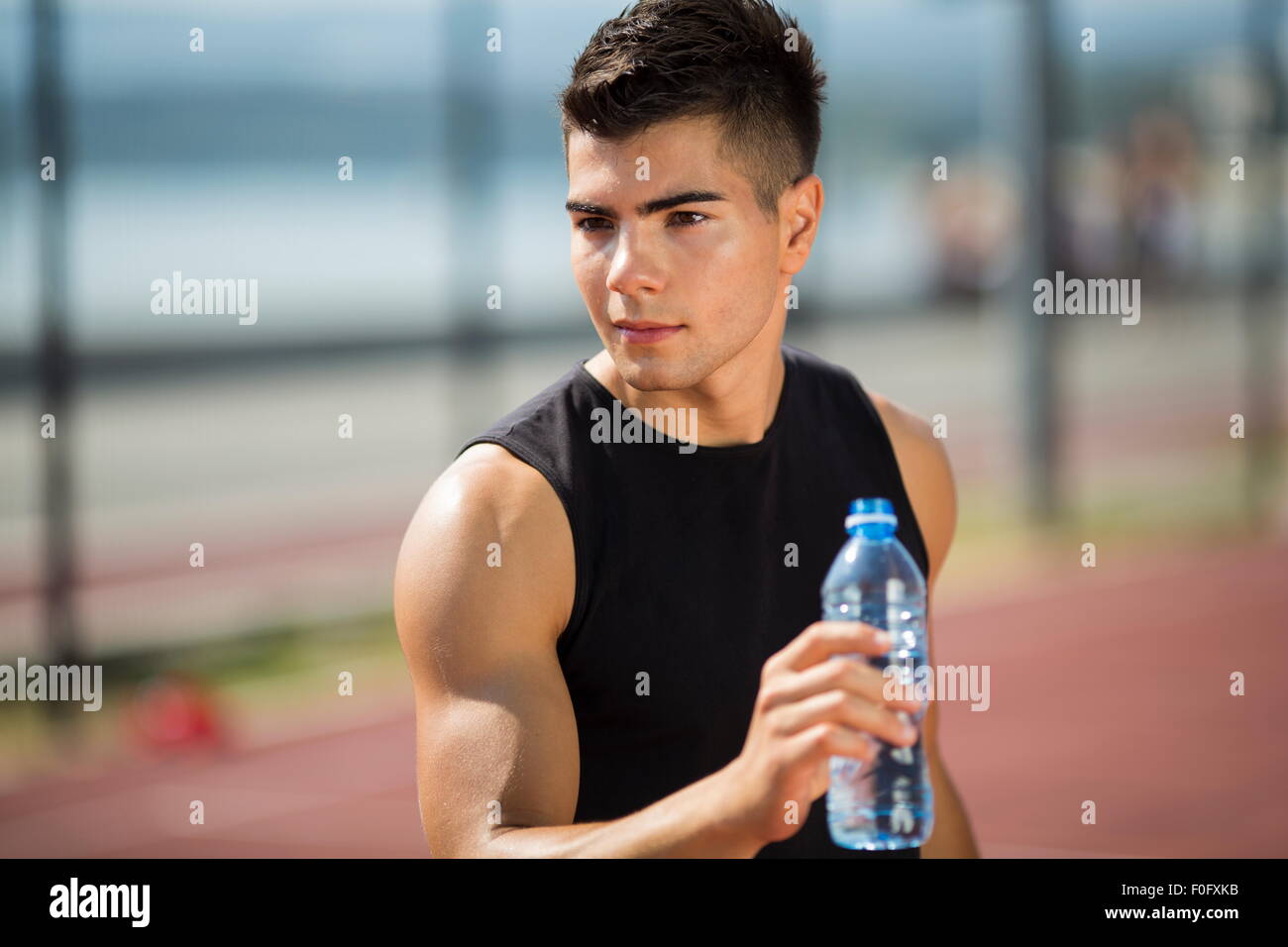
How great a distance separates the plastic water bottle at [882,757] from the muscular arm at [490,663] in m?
0.44

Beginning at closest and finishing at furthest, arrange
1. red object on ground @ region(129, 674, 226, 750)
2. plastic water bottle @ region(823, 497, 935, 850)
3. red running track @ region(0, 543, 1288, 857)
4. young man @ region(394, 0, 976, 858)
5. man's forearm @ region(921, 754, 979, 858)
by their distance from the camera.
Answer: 1. young man @ region(394, 0, 976, 858)
2. plastic water bottle @ region(823, 497, 935, 850)
3. man's forearm @ region(921, 754, 979, 858)
4. red running track @ region(0, 543, 1288, 857)
5. red object on ground @ region(129, 674, 226, 750)

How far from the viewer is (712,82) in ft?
8.71

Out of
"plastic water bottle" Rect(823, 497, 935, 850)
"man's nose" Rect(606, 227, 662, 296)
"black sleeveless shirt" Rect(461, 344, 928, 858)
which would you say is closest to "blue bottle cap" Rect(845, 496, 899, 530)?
"plastic water bottle" Rect(823, 497, 935, 850)

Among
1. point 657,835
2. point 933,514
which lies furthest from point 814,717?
point 933,514

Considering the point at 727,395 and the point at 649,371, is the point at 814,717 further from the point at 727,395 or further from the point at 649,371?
the point at 727,395

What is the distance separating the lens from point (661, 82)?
8.59 ft

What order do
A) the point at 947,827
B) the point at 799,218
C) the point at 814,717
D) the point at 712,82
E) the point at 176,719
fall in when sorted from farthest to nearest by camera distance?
1. the point at 176,719
2. the point at 947,827
3. the point at 799,218
4. the point at 712,82
5. the point at 814,717

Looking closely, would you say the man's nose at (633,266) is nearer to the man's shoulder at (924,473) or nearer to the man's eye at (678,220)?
the man's eye at (678,220)

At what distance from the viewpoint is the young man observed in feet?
7.96

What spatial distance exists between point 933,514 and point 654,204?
84 cm

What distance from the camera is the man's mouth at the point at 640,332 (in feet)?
8.46

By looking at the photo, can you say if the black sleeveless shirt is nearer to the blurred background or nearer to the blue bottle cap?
the blue bottle cap
